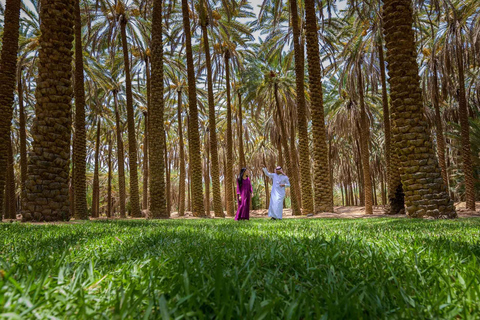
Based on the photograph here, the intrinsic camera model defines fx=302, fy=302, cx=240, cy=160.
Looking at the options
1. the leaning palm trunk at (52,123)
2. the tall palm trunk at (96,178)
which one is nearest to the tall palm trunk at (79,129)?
the leaning palm trunk at (52,123)

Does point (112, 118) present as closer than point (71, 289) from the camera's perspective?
No

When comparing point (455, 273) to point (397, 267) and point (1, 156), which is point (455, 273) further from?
point (1, 156)

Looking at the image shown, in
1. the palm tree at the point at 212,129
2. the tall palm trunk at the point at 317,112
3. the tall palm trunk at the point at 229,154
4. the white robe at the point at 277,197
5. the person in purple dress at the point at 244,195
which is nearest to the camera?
the person in purple dress at the point at 244,195

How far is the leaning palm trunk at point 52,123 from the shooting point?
685 centimetres

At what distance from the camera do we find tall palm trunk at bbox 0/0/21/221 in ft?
27.9

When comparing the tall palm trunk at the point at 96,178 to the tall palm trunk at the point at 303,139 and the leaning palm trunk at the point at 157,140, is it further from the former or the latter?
the tall palm trunk at the point at 303,139

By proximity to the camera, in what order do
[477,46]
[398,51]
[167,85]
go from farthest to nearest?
1. [167,85]
2. [477,46]
3. [398,51]

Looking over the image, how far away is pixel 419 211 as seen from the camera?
7.44 meters

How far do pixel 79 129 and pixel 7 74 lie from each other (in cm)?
408

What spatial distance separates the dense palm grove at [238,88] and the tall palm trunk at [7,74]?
36mm

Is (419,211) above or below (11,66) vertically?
below

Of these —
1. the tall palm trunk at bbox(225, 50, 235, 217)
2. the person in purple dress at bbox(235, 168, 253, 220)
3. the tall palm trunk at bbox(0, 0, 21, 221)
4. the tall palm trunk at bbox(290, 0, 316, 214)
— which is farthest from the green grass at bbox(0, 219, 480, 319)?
the tall palm trunk at bbox(225, 50, 235, 217)

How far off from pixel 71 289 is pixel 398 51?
901 cm

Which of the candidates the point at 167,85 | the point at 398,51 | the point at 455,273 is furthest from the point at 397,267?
the point at 167,85
